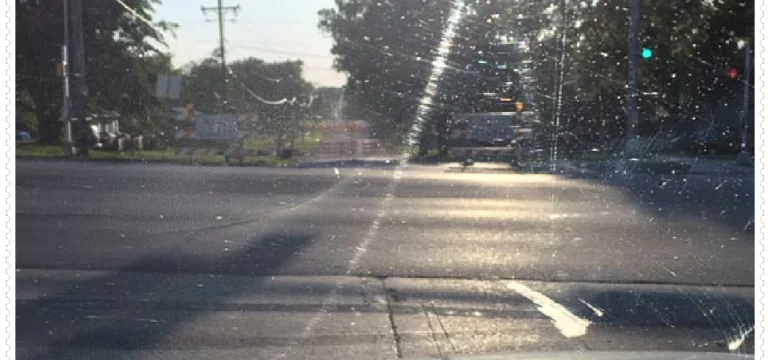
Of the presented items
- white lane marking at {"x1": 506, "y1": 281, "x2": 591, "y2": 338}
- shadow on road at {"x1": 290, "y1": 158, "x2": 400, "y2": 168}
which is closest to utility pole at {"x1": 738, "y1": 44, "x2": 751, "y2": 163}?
white lane marking at {"x1": 506, "y1": 281, "x2": 591, "y2": 338}

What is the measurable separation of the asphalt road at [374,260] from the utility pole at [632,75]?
507 mm

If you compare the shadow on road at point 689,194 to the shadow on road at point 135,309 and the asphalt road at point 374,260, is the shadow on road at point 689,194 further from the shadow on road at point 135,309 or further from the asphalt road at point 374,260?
the shadow on road at point 135,309

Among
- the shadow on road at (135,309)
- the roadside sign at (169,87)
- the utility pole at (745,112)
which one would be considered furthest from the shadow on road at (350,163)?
the utility pole at (745,112)

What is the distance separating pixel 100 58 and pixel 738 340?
14.7 ft

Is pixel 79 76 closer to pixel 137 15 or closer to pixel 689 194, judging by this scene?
pixel 137 15

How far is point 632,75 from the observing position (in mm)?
6074

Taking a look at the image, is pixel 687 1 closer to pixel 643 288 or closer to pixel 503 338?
pixel 643 288

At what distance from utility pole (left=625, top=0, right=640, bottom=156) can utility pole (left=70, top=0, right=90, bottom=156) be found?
3645mm

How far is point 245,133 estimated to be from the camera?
6.16 meters

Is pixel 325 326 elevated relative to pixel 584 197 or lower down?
lower down

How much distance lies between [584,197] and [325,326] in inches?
94.3

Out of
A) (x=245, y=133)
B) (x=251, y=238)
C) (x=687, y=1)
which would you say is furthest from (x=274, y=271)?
(x=687, y=1)

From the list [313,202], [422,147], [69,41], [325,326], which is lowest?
[325,326]

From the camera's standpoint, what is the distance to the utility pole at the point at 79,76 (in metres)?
6.08
